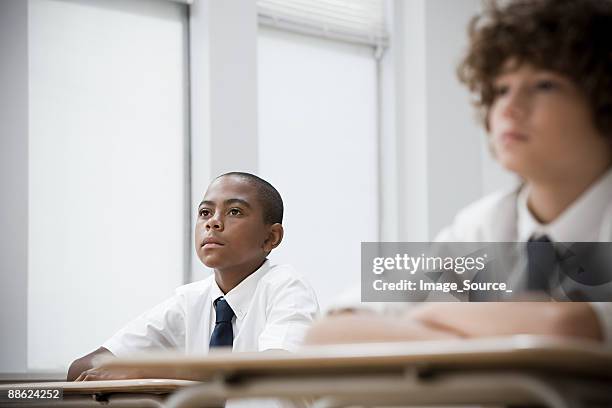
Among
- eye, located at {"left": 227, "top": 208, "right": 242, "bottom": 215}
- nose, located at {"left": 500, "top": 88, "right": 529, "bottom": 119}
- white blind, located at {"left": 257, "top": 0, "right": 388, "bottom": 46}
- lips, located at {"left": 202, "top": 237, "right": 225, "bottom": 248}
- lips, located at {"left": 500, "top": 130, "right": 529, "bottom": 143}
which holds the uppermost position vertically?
white blind, located at {"left": 257, "top": 0, "right": 388, "bottom": 46}

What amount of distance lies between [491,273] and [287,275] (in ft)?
3.59

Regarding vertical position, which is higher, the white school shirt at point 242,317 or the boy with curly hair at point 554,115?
the boy with curly hair at point 554,115

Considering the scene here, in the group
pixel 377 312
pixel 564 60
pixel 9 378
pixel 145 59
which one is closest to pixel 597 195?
pixel 564 60

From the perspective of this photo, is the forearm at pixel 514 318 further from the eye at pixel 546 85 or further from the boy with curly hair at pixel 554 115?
the eye at pixel 546 85

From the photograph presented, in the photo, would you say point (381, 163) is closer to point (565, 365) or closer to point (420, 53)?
point (420, 53)

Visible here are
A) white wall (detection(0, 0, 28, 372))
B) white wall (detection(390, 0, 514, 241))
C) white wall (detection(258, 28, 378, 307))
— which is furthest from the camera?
white wall (detection(258, 28, 378, 307))

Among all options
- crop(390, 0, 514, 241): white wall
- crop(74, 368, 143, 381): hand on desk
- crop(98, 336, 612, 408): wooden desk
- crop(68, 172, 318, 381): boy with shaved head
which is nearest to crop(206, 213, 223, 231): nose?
crop(68, 172, 318, 381): boy with shaved head

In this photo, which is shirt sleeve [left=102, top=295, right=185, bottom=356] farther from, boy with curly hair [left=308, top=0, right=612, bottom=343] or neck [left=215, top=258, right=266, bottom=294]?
boy with curly hair [left=308, top=0, right=612, bottom=343]

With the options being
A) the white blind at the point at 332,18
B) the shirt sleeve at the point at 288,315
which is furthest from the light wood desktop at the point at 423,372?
the white blind at the point at 332,18

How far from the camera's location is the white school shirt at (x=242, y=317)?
87.8 inches

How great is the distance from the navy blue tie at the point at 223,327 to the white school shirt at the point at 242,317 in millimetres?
12

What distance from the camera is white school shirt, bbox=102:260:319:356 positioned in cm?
223

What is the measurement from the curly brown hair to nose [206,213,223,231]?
4.00ft

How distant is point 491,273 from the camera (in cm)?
132
